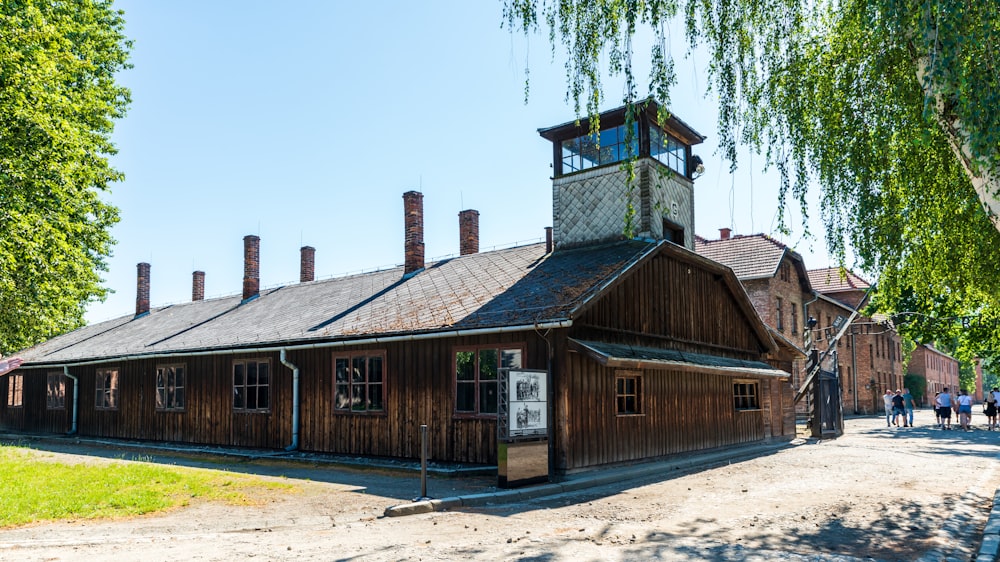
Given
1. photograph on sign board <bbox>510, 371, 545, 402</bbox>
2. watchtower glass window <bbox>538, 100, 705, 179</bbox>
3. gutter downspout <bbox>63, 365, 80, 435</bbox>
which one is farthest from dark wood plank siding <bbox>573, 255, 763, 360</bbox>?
gutter downspout <bbox>63, 365, 80, 435</bbox>

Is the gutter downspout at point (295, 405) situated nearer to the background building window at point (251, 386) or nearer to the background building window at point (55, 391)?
the background building window at point (251, 386)

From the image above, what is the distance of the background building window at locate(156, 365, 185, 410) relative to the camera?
20.2 m

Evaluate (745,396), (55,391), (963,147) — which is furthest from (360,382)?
(55,391)

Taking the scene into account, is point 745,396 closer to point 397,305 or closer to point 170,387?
point 397,305

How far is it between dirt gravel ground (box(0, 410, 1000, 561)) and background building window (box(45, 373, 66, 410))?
602 inches

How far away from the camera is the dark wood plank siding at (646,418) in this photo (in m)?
12.9

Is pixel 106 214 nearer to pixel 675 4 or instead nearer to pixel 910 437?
pixel 675 4

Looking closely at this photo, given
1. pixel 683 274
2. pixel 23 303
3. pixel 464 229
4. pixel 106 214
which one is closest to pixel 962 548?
pixel 683 274

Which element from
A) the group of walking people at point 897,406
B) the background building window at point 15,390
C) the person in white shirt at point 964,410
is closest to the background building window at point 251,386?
the background building window at point 15,390

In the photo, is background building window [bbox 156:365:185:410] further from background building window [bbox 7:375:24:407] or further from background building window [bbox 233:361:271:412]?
background building window [bbox 7:375:24:407]

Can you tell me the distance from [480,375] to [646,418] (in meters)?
3.71

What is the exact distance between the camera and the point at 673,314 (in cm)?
1664

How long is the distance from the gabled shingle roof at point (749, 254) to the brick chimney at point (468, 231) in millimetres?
10847

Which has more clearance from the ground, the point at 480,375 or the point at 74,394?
the point at 480,375
